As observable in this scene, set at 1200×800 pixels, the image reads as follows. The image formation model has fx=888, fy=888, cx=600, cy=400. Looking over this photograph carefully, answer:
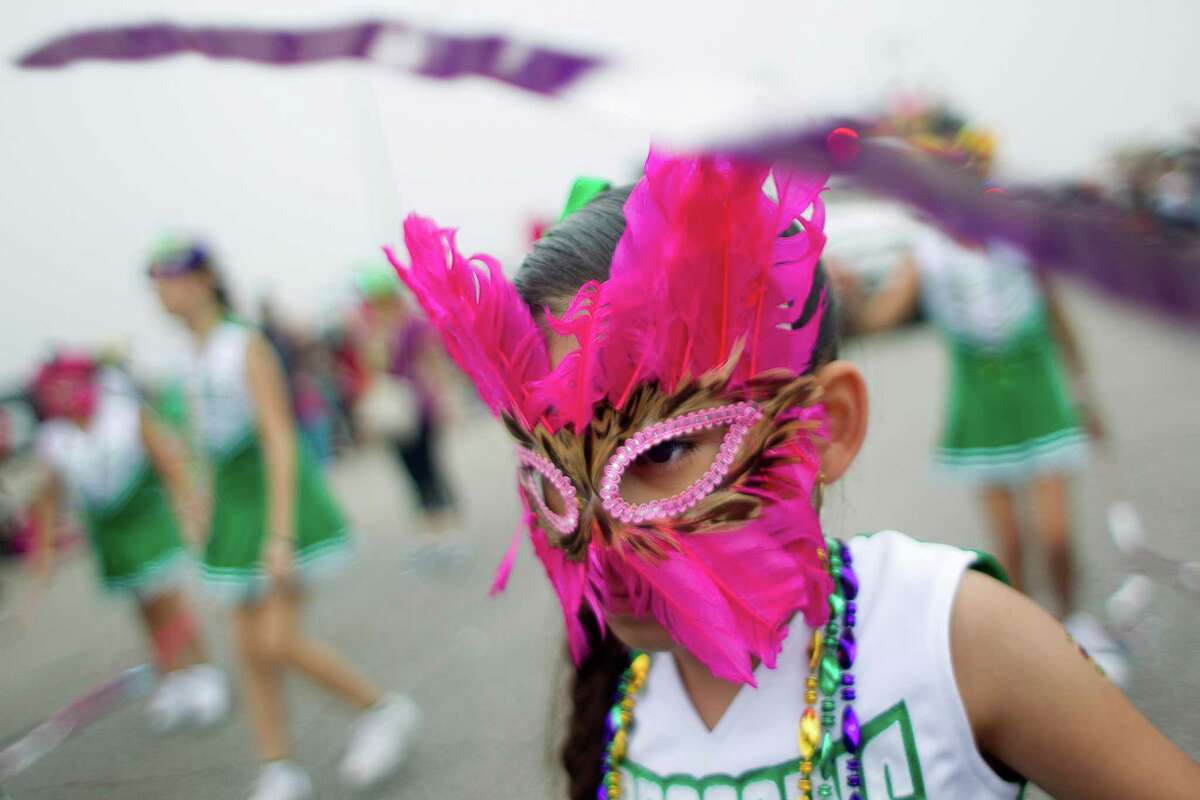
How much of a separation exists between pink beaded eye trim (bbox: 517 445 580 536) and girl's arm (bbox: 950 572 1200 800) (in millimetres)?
465

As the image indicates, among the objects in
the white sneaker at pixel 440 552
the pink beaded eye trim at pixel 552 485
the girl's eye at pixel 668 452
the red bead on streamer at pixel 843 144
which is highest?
the red bead on streamer at pixel 843 144

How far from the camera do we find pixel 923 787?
103 cm

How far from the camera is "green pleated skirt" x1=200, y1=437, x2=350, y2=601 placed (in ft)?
9.27

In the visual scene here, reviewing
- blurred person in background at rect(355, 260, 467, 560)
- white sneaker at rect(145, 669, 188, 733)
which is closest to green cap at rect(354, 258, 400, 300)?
blurred person in background at rect(355, 260, 467, 560)

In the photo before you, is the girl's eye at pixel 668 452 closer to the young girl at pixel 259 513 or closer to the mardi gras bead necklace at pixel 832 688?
the mardi gras bead necklace at pixel 832 688

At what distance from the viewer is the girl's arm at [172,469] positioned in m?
3.71

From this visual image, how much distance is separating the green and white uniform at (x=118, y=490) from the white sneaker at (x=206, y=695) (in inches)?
15.8

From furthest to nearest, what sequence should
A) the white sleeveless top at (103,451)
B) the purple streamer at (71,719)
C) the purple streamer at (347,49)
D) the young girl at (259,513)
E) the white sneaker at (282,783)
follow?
1. the white sleeveless top at (103,451)
2. the young girl at (259,513)
3. the white sneaker at (282,783)
4. the purple streamer at (71,719)
5. the purple streamer at (347,49)

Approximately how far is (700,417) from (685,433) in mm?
27

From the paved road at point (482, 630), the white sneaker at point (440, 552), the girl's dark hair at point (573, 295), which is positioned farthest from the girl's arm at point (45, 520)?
the girl's dark hair at point (573, 295)

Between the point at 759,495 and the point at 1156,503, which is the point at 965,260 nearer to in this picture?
the point at 1156,503

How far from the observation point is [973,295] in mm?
2842

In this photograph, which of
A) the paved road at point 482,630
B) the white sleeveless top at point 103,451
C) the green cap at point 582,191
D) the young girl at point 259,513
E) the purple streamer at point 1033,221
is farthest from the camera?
the white sleeveless top at point 103,451

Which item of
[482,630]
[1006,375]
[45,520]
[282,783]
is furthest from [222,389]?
[1006,375]
